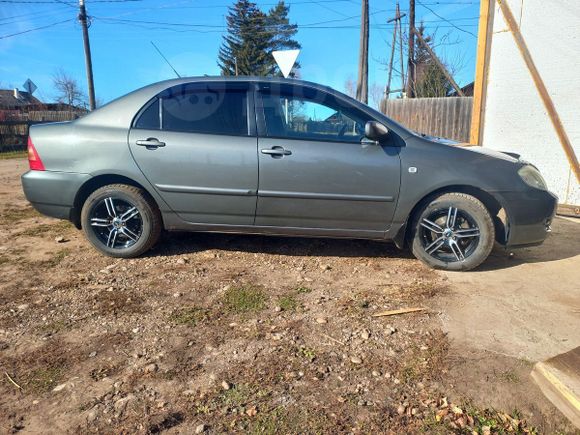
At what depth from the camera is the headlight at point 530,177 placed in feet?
12.7

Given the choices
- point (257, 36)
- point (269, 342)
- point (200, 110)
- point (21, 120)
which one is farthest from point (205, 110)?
point (257, 36)

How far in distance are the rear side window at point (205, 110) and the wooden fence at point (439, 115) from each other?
7.55 metres

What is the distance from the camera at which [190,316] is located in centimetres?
305

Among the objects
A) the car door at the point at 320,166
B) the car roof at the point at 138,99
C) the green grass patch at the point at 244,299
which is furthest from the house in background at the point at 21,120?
the green grass patch at the point at 244,299

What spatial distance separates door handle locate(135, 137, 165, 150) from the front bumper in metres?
3.07

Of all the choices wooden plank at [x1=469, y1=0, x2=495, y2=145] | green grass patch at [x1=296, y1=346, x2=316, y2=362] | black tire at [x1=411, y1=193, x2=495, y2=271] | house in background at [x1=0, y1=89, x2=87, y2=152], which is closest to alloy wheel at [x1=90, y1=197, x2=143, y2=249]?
green grass patch at [x1=296, y1=346, x2=316, y2=362]

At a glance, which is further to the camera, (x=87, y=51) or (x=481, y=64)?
(x=87, y=51)

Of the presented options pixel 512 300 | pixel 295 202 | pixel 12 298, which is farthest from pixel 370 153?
pixel 12 298

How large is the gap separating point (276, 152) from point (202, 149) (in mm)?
665

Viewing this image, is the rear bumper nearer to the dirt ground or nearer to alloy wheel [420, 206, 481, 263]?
the dirt ground

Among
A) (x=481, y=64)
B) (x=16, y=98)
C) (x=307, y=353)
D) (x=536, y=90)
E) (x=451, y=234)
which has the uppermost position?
(x=16, y=98)

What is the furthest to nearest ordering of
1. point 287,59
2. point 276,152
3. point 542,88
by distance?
1. point 287,59
2. point 542,88
3. point 276,152

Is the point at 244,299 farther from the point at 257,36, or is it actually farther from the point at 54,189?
the point at 257,36

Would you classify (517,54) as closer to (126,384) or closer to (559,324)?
(559,324)
